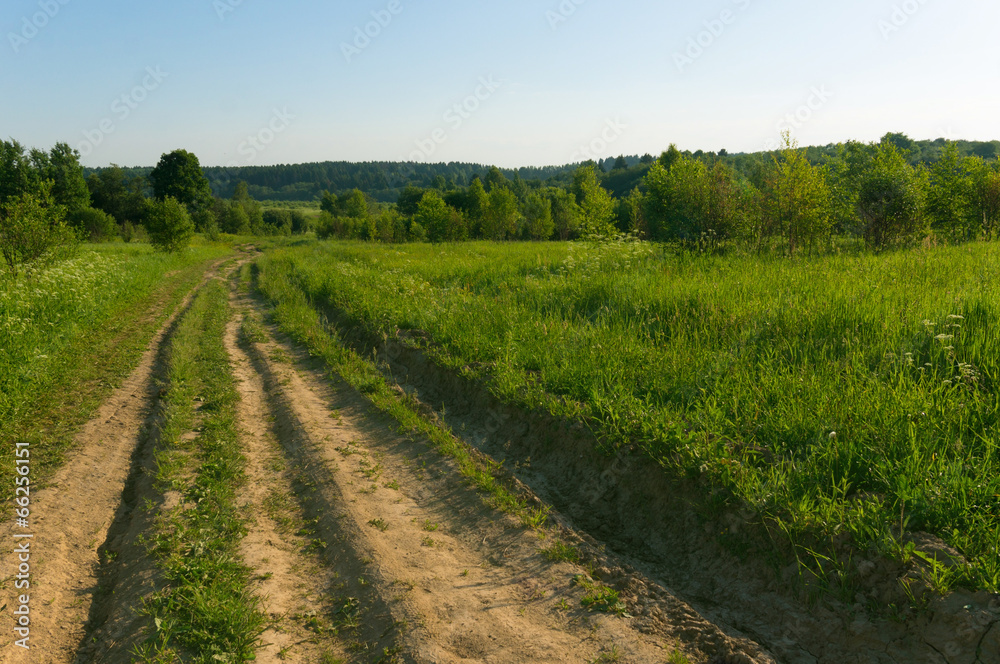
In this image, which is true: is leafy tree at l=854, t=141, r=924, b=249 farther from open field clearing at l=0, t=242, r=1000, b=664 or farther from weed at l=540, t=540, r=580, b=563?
weed at l=540, t=540, r=580, b=563

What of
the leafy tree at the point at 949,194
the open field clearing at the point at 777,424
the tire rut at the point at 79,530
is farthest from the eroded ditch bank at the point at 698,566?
the leafy tree at the point at 949,194

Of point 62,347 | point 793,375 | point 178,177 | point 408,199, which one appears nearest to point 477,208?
point 408,199

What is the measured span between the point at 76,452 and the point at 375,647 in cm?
429

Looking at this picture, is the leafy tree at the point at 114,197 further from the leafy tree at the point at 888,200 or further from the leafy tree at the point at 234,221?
the leafy tree at the point at 888,200

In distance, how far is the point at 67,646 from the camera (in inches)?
117

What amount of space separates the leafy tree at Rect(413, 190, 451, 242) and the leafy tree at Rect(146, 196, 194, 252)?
2135 centimetres

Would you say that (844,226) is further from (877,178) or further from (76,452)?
(76,452)

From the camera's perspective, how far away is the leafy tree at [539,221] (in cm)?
5062

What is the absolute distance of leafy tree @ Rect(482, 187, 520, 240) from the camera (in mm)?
50537

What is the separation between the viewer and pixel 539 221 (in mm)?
50875

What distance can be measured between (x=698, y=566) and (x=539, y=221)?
161ft

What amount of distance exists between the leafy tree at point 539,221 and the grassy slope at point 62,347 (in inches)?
1532

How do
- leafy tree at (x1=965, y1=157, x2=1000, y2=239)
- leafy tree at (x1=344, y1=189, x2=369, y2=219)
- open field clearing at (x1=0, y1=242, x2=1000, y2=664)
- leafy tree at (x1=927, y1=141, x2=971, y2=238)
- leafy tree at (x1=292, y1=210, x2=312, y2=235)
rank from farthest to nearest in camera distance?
leafy tree at (x1=292, y1=210, x2=312, y2=235) < leafy tree at (x1=344, y1=189, x2=369, y2=219) < leafy tree at (x1=927, y1=141, x2=971, y2=238) < leafy tree at (x1=965, y1=157, x2=1000, y2=239) < open field clearing at (x1=0, y1=242, x2=1000, y2=664)

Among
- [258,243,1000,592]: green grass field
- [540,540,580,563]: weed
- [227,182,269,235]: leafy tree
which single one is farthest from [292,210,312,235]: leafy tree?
[540,540,580,563]: weed
